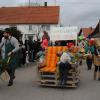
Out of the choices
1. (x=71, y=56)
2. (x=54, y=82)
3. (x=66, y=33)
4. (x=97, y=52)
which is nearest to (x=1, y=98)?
(x=54, y=82)

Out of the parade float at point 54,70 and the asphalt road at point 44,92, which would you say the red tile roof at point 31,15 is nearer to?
the parade float at point 54,70

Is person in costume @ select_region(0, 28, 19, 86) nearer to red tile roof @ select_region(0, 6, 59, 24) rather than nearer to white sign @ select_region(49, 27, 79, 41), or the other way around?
white sign @ select_region(49, 27, 79, 41)

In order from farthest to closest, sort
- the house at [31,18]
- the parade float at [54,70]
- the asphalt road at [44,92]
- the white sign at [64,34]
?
the house at [31,18]
the white sign at [64,34]
the parade float at [54,70]
the asphalt road at [44,92]

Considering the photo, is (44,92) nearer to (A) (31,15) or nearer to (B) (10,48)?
(B) (10,48)

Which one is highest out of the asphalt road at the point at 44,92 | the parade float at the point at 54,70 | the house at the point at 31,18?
the house at the point at 31,18

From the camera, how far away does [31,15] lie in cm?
7962

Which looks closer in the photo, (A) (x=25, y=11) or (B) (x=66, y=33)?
(B) (x=66, y=33)

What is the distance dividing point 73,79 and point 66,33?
29.3 ft

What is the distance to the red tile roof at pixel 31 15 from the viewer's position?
7844 centimetres

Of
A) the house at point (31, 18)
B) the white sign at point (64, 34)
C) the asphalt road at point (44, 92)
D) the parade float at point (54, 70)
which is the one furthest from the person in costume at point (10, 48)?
the house at point (31, 18)

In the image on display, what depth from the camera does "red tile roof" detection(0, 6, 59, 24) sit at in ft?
257

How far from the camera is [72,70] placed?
13000 millimetres

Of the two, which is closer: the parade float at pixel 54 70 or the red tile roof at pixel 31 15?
the parade float at pixel 54 70

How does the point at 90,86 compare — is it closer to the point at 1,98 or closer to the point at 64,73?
the point at 64,73
